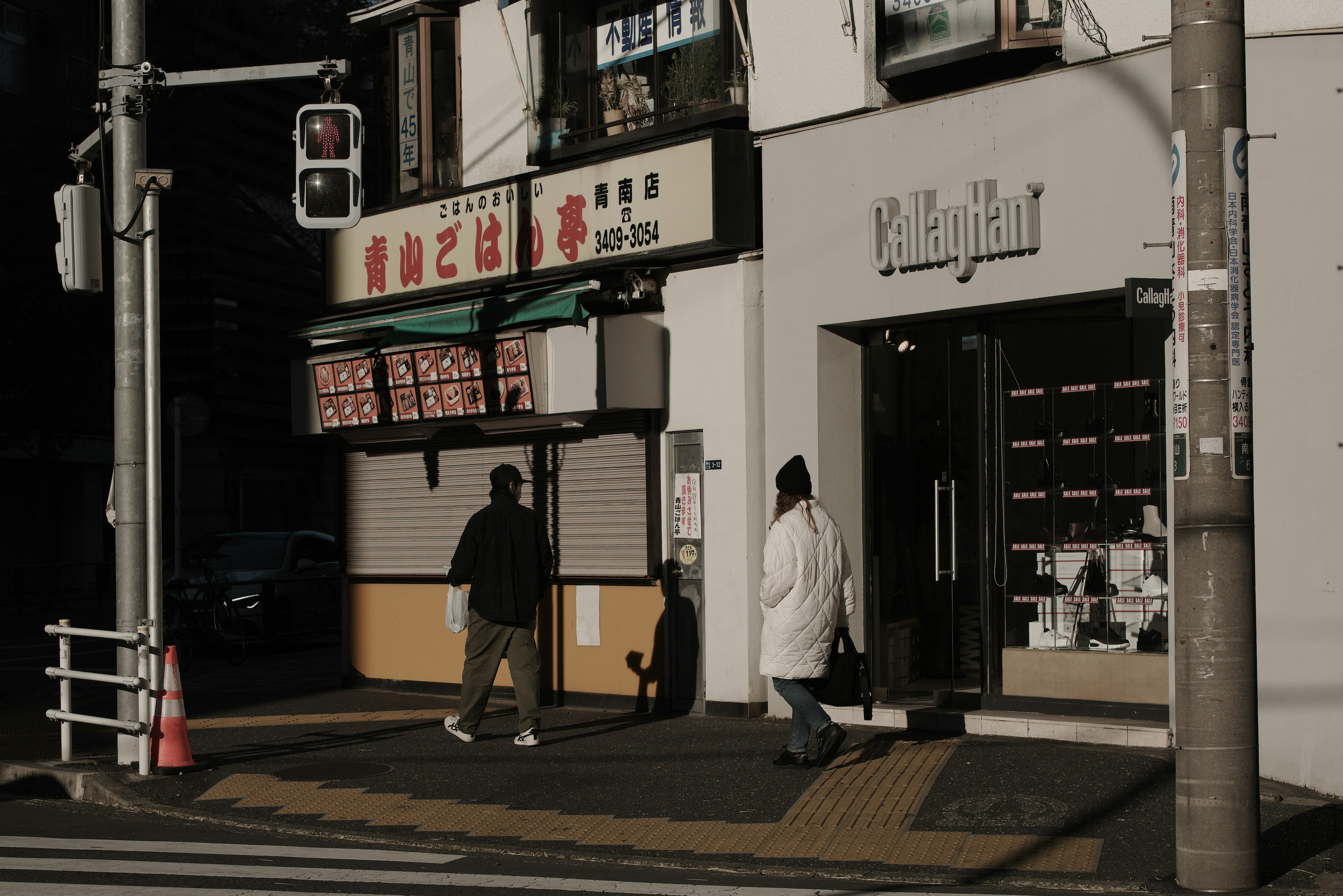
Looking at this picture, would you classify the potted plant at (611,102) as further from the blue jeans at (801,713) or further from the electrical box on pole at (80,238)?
the blue jeans at (801,713)

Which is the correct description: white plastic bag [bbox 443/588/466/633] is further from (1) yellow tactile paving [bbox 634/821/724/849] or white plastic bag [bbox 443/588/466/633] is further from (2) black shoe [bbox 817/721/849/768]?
(1) yellow tactile paving [bbox 634/821/724/849]

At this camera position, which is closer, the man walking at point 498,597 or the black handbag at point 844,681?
the black handbag at point 844,681

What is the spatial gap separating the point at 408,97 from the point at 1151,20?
7.91 meters

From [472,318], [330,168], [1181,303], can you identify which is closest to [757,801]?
[1181,303]

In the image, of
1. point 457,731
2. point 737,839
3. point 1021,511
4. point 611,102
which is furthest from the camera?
point 611,102

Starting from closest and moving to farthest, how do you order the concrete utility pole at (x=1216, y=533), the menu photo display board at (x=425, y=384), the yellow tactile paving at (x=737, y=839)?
the concrete utility pole at (x=1216, y=533), the yellow tactile paving at (x=737, y=839), the menu photo display board at (x=425, y=384)

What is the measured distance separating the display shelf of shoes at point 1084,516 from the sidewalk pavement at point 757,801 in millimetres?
936

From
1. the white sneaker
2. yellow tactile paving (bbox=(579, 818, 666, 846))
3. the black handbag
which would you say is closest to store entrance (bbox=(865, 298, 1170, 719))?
the black handbag

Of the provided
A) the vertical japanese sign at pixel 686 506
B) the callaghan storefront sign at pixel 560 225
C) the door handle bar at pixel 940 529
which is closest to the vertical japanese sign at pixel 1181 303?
the door handle bar at pixel 940 529

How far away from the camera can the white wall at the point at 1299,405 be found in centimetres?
842

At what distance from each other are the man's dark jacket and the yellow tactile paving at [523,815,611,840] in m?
2.64

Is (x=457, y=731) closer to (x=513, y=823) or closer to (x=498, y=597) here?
(x=498, y=597)

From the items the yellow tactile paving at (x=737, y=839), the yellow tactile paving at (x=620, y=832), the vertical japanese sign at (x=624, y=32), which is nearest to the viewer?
the yellow tactile paving at (x=737, y=839)

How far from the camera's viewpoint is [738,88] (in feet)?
39.4
